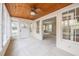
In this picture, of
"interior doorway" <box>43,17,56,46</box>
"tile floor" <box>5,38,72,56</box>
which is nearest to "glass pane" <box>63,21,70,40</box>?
"tile floor" <box>5,38,72,56</box>

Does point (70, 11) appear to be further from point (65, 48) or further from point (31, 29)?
point (31, 29)

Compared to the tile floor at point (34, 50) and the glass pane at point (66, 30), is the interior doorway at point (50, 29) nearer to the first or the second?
the tile floor at point (34, 50)

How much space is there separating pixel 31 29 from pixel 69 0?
422 inches

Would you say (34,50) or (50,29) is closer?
(34,50)

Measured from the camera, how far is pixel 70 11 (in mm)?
4879

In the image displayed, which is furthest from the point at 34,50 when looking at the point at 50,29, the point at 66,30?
the point at 50,29

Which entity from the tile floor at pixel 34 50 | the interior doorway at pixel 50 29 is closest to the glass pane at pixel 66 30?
the tile floor at pixel 34 50

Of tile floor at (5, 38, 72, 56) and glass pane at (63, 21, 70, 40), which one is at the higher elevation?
glass pane at (63, 21, 70, 40)

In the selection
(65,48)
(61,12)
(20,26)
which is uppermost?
(61,12)

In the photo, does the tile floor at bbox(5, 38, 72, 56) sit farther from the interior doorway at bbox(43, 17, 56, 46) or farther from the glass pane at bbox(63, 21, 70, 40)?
the interior doorway at bbox(43, 17, 56, 46)

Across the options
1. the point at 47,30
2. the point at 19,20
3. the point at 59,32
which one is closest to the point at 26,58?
the point at 59,32

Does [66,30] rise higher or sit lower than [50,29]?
higher

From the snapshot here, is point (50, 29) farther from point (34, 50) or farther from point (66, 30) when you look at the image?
point (34, 50)

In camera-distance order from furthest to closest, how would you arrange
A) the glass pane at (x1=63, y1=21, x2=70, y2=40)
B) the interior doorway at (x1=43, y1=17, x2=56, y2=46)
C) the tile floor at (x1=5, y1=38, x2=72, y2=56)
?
the interior doorway at (x1=43, y1=17, x2=56, y2=46)
the glass pane at (x1=63, y1=21, x2=70, y2=40)
the tile floor at (x1=5, y1=38, x2=72, y2=56)
